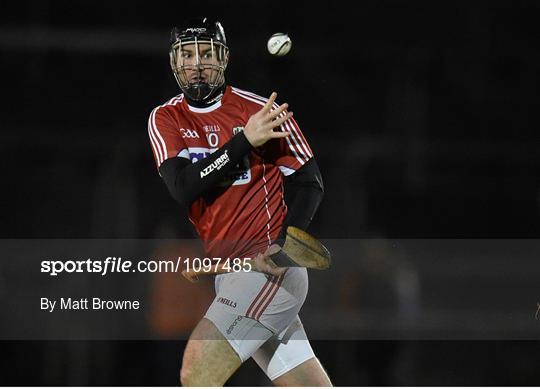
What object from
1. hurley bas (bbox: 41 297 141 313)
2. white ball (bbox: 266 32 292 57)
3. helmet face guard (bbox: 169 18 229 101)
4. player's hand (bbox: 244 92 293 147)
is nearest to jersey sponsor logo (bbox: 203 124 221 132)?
helmet face guard (bbox: 169 18 229 101)

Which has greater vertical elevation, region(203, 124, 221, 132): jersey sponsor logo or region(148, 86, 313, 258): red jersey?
region(203, 124, 221, 132): jersey sponsor logo

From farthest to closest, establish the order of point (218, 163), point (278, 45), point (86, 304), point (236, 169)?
point (86, 304) < point (278, 45) < point (236, 169) < point (218, 163)

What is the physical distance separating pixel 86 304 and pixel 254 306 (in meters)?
1.79

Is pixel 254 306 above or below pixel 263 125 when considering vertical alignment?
below

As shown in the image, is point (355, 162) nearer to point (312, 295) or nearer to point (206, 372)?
point (312, 295)

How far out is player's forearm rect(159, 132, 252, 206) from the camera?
3.29m

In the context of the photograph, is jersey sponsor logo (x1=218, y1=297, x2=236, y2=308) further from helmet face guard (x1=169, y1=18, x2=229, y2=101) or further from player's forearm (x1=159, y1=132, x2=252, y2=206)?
helmet face guard (x1=169, y1=18, x2=229, y2=101)

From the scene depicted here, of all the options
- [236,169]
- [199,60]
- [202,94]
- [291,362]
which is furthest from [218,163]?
[291,362]

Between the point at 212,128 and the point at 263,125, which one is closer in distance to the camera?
the point at 263,125

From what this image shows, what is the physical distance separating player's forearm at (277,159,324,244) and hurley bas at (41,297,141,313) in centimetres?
165

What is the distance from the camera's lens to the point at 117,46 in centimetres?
521

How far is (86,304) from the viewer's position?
4.89m


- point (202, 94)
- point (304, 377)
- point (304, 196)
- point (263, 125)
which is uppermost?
point (202, 94)

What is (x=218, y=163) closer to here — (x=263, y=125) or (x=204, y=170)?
(x=204, y=170)
